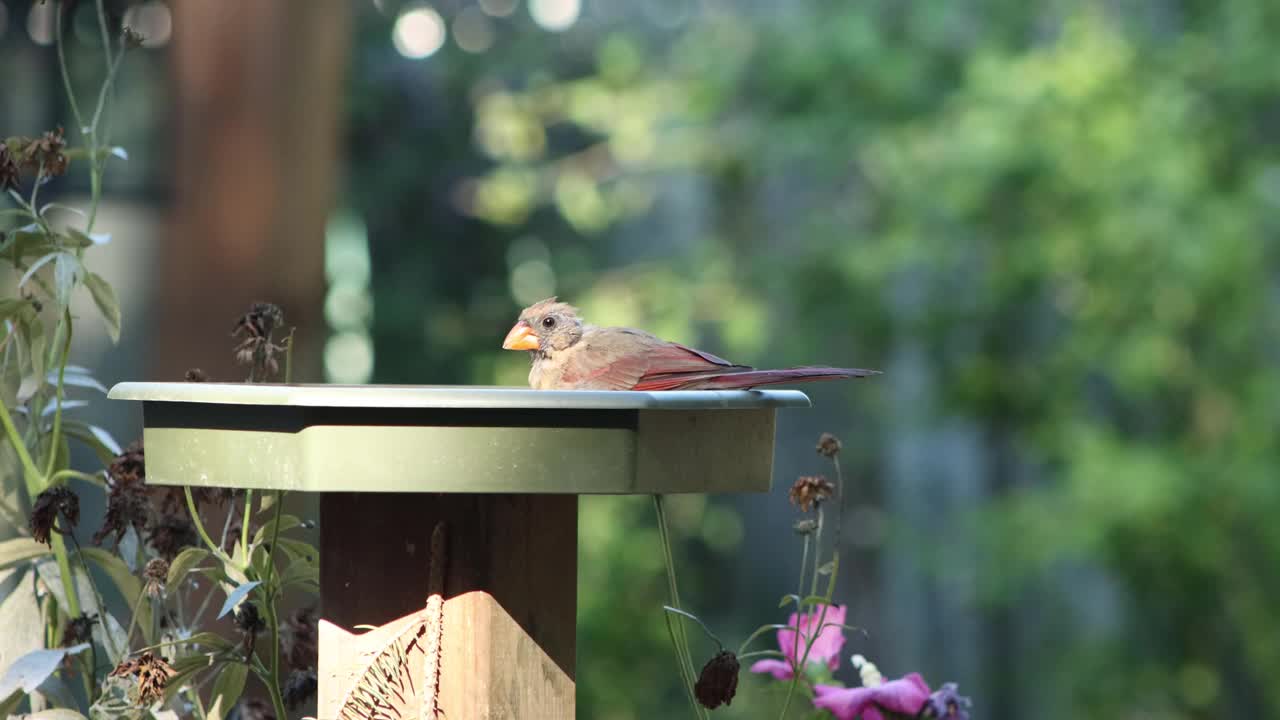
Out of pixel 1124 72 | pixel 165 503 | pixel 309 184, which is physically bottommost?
pixel 165 503

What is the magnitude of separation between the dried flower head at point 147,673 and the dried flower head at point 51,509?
153 mm

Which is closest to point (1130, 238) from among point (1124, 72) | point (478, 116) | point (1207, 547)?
point (1124, 72)

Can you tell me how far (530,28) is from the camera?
9.55 m

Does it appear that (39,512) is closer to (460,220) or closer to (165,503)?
(165,503)

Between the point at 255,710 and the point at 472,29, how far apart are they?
8235 mm

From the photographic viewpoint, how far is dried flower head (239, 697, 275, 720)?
5.82 ft

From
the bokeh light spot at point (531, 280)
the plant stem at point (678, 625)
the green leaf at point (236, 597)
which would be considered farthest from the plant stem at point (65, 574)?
the bokeh light spot at point (531, 280)

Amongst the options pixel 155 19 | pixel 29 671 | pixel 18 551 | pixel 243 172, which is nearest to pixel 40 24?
pixel 155 19

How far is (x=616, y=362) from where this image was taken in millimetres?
1564

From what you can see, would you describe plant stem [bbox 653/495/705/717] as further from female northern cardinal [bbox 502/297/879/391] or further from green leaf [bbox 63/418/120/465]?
green leaf [bbox 63/418/120/465]

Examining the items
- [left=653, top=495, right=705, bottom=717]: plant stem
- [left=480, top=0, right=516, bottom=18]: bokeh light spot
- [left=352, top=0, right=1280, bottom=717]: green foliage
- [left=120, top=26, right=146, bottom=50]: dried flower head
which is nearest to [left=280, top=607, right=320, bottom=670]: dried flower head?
[left=653, top=495, right=705, bottom=717]: plant stem

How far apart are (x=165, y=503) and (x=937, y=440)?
7130mm

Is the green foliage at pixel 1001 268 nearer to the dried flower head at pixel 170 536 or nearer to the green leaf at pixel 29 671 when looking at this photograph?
the dried flower head at pixel 170 536

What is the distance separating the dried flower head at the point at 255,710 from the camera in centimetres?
177
